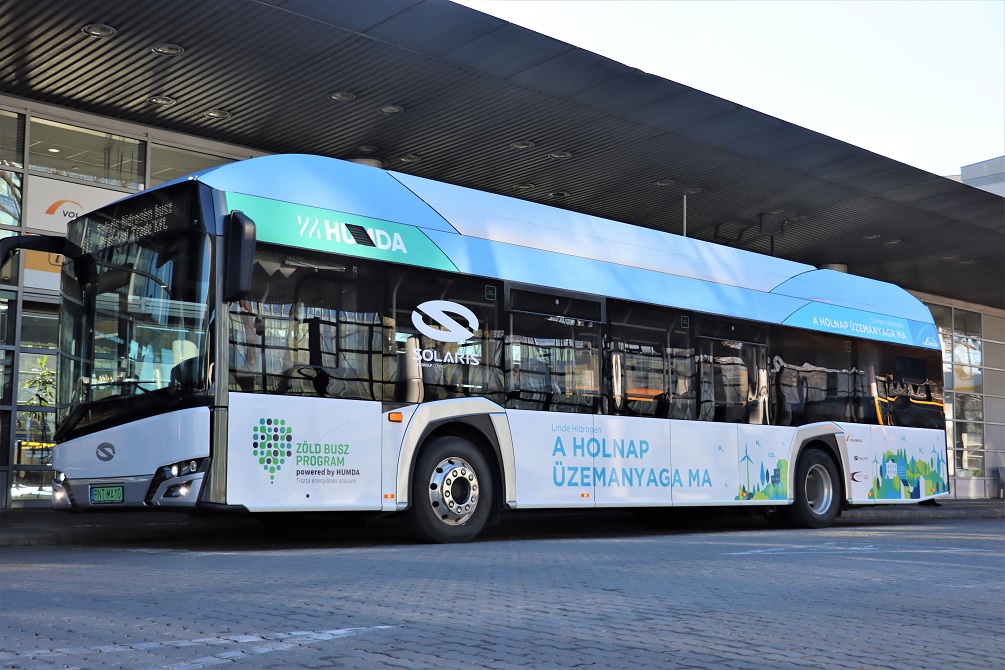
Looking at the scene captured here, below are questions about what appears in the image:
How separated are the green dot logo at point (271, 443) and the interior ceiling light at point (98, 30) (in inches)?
242

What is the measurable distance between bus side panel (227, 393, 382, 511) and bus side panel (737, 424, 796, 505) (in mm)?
6132

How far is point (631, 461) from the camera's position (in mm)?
13195

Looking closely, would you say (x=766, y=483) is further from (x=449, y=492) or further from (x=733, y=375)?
(x=449, y=492)

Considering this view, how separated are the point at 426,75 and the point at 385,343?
538 centimetres

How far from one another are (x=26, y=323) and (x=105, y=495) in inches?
259

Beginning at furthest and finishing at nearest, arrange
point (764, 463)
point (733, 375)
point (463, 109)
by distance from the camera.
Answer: point (463, 109), point (764, 463), point (733, 375)

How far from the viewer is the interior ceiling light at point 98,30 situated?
43.3 feet

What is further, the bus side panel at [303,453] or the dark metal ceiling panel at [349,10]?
the dark metal ceiling panel at [349,10]

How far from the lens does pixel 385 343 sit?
10.8 metres

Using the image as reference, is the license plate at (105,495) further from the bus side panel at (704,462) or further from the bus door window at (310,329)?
the bus side panel at (704,462)

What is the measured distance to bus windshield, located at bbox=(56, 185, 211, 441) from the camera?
955 centimetres

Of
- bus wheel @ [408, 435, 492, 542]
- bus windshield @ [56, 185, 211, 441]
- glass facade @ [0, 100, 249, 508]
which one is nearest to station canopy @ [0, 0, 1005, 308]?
glass facade @ [0, 100, 249, 508]

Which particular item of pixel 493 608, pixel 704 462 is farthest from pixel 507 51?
pixel 493 608

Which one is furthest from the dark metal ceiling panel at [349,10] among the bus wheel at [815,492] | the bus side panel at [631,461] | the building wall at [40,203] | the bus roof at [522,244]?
the bus wheel at [815,492]
